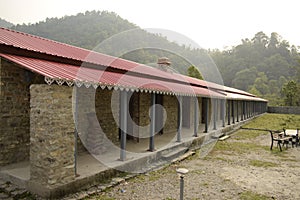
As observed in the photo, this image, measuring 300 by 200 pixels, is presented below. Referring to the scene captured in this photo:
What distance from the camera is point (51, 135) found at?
449cm

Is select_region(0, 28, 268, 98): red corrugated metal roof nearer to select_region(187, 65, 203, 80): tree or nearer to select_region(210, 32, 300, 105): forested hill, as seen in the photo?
select_region(187, 65, 203, 80): tree

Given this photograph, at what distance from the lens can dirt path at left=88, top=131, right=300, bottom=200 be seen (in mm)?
5297

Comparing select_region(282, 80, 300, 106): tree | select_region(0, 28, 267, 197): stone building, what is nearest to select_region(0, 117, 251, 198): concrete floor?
select_region(0, 28, 267, 197): stone building

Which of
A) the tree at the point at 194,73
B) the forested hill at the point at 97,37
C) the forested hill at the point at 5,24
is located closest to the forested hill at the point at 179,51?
the forested hill at the point at 97,37

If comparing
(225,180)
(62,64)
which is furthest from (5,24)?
(225,180)

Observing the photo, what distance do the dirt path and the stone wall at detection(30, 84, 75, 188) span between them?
924 millimetres

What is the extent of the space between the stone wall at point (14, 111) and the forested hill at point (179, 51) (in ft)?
73.3

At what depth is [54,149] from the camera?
14.9 feet

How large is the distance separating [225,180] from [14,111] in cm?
572

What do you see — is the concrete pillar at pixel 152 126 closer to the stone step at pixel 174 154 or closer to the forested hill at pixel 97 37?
the stone step at pixel 174 154

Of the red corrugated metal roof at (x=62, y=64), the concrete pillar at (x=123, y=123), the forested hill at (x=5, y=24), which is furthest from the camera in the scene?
the forested hill at (x=5, y=24)

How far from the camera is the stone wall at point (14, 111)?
564 centimetres

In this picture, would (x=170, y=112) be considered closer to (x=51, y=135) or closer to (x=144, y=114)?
(x=144, y=114)

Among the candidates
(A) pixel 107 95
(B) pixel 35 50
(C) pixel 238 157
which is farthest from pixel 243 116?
(B) pixel 35 50
